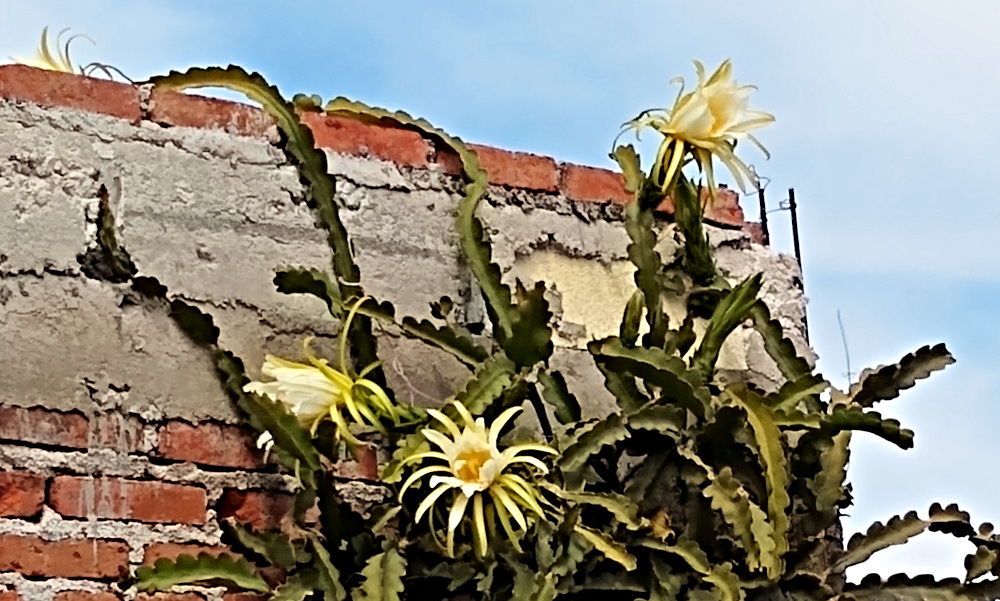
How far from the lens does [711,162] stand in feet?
7.33

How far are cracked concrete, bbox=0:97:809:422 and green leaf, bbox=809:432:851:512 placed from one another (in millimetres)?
316

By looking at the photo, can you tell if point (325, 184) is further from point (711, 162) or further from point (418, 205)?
point (711, 162)

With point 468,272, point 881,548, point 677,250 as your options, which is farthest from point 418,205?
point 881,548

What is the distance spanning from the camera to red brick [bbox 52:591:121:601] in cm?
182

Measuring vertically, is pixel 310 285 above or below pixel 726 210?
below

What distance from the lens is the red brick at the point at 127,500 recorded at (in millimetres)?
1844

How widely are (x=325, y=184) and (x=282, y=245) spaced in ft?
0.33

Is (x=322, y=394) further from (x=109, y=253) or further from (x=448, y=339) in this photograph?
(x=109, y=253)

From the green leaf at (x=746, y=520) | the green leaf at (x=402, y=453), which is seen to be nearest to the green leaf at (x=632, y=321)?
the green leaf at (x=746, y=520)

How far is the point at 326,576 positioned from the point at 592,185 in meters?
0.79

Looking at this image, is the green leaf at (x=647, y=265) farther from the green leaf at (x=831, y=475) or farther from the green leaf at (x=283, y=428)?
the green leaf at (x=283, y=428)

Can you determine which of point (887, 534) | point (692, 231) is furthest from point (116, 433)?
point (887, 534)

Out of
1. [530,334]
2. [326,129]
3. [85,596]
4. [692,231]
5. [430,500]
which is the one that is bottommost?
[85,596]

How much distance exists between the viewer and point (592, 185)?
2.33m
